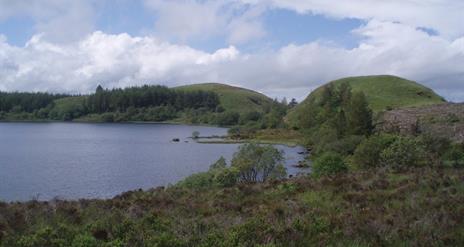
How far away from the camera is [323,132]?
100938mm

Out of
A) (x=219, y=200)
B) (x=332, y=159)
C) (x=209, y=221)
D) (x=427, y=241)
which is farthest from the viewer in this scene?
(x=332, y=159)

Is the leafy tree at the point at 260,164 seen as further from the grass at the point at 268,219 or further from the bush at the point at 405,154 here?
the grass at the point at 268,219

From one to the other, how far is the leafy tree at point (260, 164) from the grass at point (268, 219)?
29099 mm

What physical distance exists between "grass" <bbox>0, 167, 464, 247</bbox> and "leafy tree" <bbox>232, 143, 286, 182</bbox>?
29099 millimetres

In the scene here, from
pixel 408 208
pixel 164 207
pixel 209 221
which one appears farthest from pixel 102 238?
pixel 408 208

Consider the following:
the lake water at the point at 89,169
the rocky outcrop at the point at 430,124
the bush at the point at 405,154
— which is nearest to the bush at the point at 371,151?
the rocky outcrop at the point at 430,124

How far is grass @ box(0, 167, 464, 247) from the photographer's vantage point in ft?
30.2

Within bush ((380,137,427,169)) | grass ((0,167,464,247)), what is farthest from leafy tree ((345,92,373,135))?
grass ((0,167,464,247))

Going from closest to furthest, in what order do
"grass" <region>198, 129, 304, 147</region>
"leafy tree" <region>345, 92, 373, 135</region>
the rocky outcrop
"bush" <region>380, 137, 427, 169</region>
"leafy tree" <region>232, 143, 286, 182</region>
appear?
"bush" <region>380, 137, 427, 169</region> < "leafy tree" <region>232, 143, 286, 182</region> < the rocky outcrop < "leafy tree" <region>345, 92, 373, 135</region> < "grass" <region>198, 129, 304, 147</region>

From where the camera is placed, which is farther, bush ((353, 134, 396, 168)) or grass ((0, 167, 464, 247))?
bush ((353, 134, 396, 168))

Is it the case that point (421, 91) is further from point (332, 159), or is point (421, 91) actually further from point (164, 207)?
point (164, 207)

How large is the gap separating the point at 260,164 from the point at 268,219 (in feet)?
118

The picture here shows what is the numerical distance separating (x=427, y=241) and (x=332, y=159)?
97.0ft

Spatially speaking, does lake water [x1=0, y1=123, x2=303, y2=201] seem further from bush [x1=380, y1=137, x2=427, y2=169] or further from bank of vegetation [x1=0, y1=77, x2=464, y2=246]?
bush [x1=380, y1=137, x2=427, y2=169]
